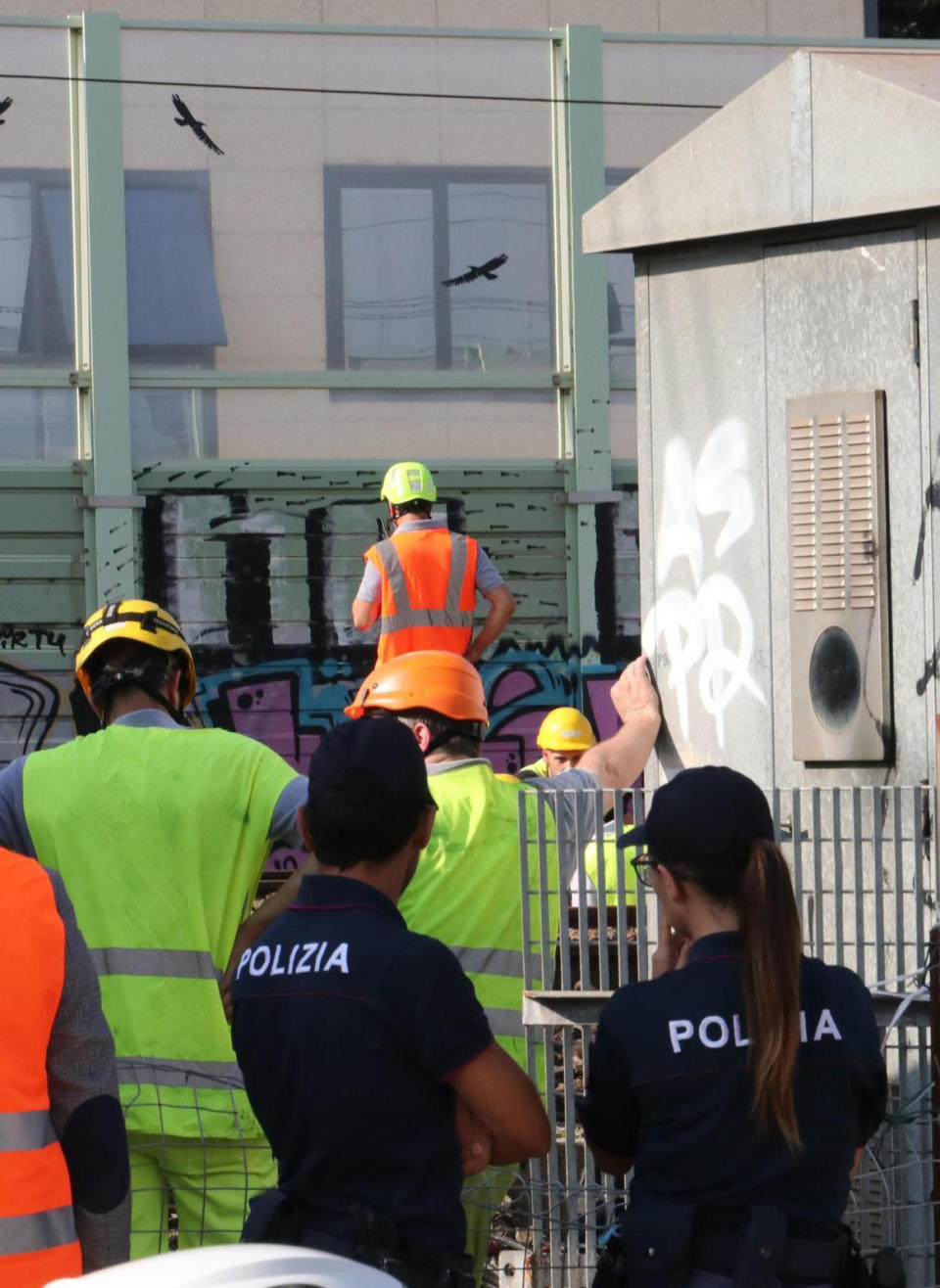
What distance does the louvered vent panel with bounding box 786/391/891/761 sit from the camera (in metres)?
5.78

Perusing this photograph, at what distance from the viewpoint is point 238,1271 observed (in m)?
2.06

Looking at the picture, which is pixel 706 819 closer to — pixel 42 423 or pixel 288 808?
pixel 288 808

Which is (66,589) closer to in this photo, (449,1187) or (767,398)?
(767,398)

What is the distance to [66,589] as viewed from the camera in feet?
38.5

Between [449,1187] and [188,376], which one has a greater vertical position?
[188,376]

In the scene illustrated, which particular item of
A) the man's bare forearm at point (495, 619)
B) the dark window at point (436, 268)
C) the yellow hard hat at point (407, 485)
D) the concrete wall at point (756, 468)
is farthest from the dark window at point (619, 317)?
the concrete wall at point (756, 468)

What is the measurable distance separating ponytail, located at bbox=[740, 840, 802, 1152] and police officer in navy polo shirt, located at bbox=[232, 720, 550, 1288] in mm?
386

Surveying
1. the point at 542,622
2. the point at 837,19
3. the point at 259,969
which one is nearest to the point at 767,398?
the point at 259,969

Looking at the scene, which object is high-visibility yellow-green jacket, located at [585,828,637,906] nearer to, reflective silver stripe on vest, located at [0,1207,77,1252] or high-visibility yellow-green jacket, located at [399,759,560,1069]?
high-visibility yellow-green jacket, located at [399,759,560,1069]

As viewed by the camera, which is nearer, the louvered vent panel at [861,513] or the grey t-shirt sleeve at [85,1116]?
the grey t-shirt sleeve at [85,1116]

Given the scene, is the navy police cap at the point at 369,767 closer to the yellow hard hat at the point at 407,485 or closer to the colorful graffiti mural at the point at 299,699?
the yellow hard hat at the point at 407,485

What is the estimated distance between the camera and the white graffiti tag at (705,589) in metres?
6.12

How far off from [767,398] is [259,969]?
10.6 feet

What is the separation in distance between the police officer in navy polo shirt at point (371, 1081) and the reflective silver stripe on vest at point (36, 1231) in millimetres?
320
